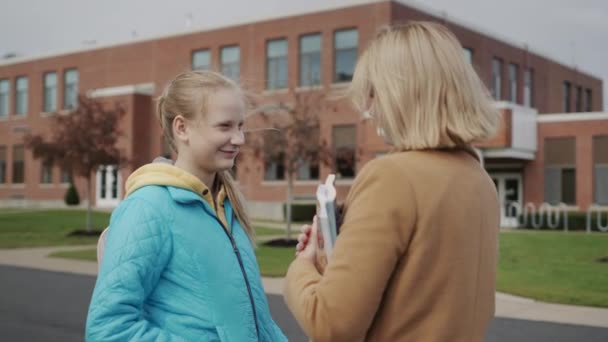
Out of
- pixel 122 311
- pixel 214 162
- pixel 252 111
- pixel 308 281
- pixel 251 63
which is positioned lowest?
pixel 122 311

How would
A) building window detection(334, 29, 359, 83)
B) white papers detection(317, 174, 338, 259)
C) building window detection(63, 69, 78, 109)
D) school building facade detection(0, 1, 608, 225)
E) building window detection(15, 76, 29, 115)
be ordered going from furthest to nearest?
building window detection(15, 76, 29, 115) → building window detection(63, 69, 78, 109) → building window detection(334, 29, 359, 83) → school building facade detection(0, 1, 608, 225) → white papers detection(317, 174, 338, 259)

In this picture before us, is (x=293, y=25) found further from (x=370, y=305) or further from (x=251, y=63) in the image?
(x=370, y=305)

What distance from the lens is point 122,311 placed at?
2.18m

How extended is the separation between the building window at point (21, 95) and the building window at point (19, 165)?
2.40 metres

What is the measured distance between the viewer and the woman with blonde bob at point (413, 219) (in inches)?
69.9

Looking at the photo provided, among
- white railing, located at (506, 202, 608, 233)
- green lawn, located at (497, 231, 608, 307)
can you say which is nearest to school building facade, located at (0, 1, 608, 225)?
white railing, located at (506, 202, 608, 233)

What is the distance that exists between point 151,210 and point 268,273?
1050 cm

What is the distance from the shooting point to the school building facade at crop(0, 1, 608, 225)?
1209 inches

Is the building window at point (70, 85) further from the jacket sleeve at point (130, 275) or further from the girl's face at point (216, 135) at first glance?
the jacket sleeve at point (130, 275)

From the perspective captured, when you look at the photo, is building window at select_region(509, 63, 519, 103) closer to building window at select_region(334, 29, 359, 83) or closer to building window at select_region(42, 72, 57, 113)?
building window at select_region(334, 29, 359, 83)

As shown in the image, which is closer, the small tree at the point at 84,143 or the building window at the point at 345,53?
the small tree at the point at 84,143

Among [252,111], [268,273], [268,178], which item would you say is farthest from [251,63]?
[252,111]

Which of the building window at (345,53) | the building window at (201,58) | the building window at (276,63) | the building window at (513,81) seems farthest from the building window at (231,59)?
the building window at (513,81)

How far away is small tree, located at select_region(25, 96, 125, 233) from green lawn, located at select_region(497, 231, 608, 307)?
39.7ft
